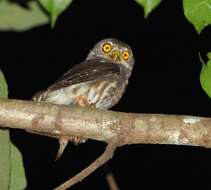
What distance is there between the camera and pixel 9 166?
118 inches

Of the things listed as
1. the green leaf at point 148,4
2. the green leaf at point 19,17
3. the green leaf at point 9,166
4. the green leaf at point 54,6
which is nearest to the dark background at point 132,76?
the green leaf at point 19,17

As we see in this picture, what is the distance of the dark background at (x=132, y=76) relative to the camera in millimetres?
7684

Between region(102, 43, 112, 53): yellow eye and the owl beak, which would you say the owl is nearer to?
the owl beak

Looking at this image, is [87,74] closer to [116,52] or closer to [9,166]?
[116,52]

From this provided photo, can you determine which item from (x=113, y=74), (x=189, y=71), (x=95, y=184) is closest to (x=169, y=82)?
(x=189, y=71)

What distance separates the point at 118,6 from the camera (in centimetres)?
757

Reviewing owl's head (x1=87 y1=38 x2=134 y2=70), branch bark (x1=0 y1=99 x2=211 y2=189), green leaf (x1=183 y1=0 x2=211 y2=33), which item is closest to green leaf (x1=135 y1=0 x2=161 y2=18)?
green leaf (x1=183 y1=0 x2=211 y2=33)

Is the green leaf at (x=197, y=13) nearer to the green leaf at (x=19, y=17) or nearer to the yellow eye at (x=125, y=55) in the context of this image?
the green leaf at (x=19, y=17)

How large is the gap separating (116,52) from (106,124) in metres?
2.83

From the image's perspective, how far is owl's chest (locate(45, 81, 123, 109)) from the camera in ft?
13.7

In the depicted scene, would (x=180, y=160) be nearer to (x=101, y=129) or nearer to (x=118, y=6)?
(x=118, y=6)

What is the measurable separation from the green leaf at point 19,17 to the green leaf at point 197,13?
260 cm

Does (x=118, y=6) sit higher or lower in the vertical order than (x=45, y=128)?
lower

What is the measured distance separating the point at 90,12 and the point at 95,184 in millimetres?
2920
